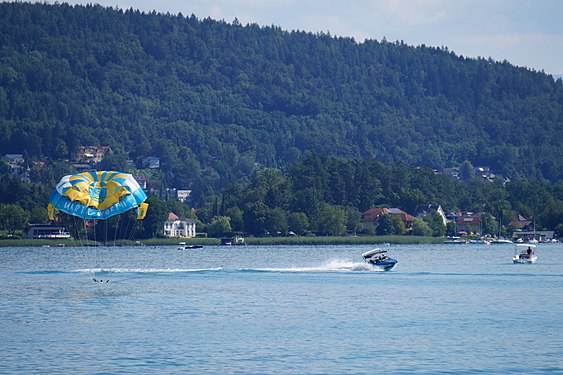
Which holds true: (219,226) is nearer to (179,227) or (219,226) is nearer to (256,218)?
(256,218)

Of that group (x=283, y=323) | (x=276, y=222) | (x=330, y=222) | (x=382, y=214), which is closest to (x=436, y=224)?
(x=382, y=214)

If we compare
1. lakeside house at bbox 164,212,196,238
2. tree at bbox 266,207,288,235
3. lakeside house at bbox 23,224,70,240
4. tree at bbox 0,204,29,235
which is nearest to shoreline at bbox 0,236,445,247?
tree at bbox 266,207,288,235

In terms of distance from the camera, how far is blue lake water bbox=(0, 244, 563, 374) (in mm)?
41562

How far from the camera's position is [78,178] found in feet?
205

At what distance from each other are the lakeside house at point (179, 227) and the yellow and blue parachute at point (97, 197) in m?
124

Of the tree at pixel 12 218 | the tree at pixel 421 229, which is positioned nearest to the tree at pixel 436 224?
the tree at pixel 421 229

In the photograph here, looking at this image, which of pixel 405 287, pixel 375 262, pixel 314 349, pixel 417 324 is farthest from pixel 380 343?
pixel 375 262

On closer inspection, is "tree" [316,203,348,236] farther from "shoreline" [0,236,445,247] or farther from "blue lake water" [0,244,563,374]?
"blue lake water" [0,244,563,374]

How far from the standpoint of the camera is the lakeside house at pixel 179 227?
618ft

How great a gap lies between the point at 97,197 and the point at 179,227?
132 metres

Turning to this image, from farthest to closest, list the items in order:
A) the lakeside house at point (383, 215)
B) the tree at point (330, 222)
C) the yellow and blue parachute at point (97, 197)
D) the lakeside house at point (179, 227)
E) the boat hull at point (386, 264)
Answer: the lakeside house at point (383, 215)
the lakeside house at point (179, 227)
the tree at point (330, 222)
the boat hull at point (386, 264)
the yellow and blue parachute at point (97, 197)

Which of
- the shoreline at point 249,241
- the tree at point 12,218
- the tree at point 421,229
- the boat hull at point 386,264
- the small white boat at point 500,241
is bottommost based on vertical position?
the boat hull at point 386,264

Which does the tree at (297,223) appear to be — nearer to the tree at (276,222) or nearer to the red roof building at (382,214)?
the tree at (276,222)

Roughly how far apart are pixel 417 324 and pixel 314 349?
29.5 ft
